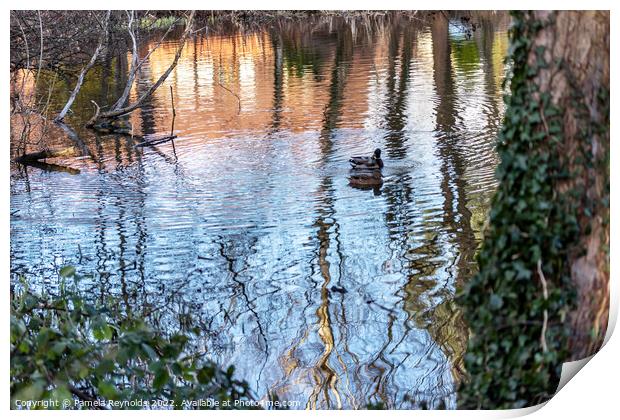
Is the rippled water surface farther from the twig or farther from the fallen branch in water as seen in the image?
the twig

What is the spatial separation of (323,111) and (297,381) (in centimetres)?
211

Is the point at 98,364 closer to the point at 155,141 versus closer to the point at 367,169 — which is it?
the point at 155,141

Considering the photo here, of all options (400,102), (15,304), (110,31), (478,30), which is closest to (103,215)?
(15,304)

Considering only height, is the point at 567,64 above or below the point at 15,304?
above

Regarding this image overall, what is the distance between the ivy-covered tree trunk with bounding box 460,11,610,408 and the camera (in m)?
4.23

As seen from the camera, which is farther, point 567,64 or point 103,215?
point 103,215

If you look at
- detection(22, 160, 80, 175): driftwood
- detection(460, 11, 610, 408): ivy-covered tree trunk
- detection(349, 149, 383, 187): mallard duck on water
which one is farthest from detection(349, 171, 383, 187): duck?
detection(460, 11, 610, 408): ivy-covered tree trunk

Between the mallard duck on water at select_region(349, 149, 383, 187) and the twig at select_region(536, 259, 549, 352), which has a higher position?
the mallard duck on water at select_region(349, 149, 383, 187)

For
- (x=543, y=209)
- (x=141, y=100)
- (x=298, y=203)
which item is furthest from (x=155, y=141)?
(x=543, y=209)

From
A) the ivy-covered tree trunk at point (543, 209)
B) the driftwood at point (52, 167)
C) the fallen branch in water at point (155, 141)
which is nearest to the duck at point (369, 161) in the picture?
the fallen branch in water at point (155, 141)

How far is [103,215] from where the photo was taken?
5.91 m

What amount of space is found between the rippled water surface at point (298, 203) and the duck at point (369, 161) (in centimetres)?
9

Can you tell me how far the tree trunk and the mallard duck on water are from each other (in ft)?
8.02
